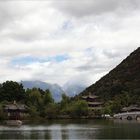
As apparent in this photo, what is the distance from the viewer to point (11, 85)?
141750 millimetres

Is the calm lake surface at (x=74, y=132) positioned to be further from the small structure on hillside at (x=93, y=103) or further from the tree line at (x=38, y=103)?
the small structure on hillside at (x=93, y=103)

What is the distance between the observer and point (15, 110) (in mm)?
139125

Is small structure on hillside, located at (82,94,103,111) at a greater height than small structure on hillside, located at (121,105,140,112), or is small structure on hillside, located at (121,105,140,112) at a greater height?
small structure on hillside, located at (82,94,103,111)

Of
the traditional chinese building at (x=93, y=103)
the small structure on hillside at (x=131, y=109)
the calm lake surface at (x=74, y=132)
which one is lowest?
the calm lake surface at (x=74, y=132)

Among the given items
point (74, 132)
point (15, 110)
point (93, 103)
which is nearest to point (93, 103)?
point (93, 103)

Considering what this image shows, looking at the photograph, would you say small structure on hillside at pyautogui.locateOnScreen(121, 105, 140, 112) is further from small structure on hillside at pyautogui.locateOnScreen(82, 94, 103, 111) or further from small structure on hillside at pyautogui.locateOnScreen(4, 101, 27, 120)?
small structure on hillside at pyautogui.locateOnScreen(4, 101, 27, 120)

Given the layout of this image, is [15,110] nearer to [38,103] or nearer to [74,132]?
[38,103]

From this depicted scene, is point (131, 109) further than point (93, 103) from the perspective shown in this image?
No

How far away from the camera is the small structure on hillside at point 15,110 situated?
136000mm

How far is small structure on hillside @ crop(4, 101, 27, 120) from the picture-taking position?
136m

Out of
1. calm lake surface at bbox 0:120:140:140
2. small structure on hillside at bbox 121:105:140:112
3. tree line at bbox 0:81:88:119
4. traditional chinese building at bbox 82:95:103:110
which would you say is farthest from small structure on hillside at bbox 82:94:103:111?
calm lake surface at bbox 0:120:140:140

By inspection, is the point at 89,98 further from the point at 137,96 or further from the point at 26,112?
the point at 26,112

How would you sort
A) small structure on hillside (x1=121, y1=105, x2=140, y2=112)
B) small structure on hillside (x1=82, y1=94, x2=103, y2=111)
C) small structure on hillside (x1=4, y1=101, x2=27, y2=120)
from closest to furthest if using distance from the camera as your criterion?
small structure on hillside (x1=4, y1=101, x2=27, y2=120) < small structure on hillside (x1=121, y1=105, x2=140, y2=112) < small structure on hillside (x1=82, y1=94, x2=103, y2=111)

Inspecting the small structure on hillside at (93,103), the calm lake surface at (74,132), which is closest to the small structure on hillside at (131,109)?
the small structure on hillside at (93,103)
